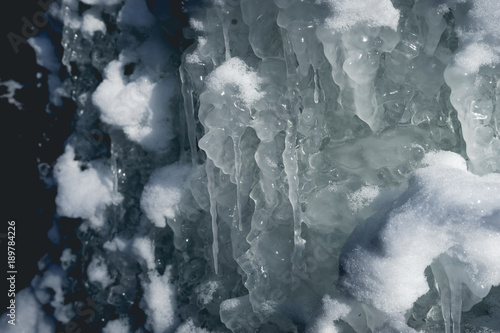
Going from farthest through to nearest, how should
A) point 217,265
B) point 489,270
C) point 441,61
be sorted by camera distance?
point 217,265 → point 441,61 → point 489,270

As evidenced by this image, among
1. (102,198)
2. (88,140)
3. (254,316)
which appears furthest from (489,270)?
(88,140)

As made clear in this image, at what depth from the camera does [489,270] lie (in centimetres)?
127

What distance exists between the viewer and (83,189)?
7.54 feet

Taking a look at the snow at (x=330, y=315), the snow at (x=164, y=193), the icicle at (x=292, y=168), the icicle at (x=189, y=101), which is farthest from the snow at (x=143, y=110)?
the snow at (x=330, y=315)

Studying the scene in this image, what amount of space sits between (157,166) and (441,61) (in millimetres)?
1329

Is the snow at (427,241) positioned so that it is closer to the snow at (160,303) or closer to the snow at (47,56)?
the snow at (160,303)

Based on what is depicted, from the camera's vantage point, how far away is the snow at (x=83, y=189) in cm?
225

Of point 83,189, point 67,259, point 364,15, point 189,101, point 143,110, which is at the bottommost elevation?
point 67,259

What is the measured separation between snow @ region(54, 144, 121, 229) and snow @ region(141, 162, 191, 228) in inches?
8.9

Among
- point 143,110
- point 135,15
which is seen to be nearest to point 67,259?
point 143,110

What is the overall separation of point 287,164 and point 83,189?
4.05ft

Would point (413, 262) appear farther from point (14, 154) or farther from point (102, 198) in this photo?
point (14, 154)

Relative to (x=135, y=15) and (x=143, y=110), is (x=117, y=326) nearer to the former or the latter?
(x=143, y=110)

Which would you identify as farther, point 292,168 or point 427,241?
point 292,168
